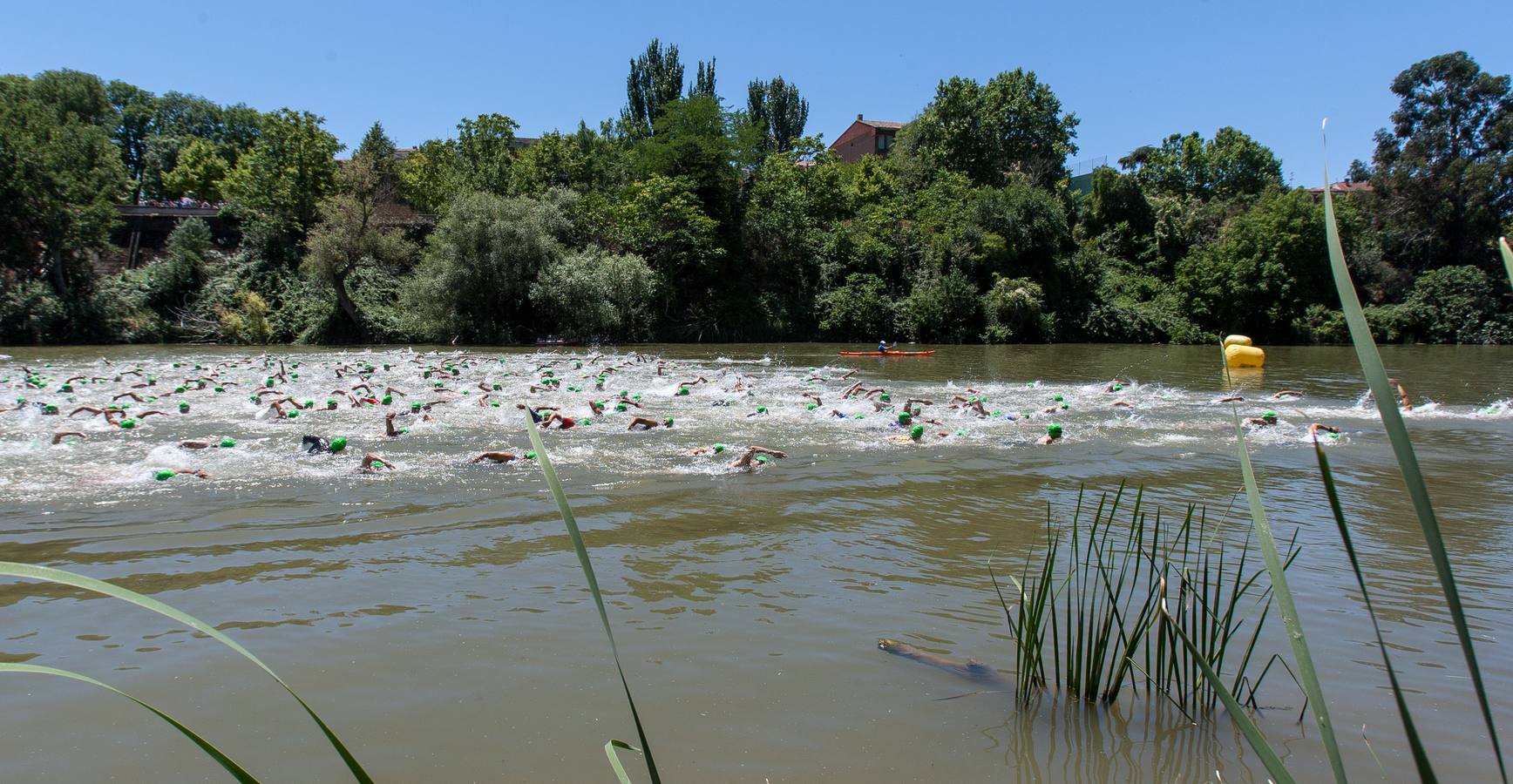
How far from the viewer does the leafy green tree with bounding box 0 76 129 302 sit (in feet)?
95.5

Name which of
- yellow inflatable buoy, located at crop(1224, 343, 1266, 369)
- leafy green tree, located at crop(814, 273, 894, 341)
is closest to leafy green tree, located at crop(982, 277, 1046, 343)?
leafy green tree, located at crop(814, 273, 894, 341)

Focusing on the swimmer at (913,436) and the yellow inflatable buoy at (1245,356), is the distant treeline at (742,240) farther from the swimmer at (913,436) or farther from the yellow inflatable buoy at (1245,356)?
the swimmer at (913,436)

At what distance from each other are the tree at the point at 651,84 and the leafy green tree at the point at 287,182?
21.1m

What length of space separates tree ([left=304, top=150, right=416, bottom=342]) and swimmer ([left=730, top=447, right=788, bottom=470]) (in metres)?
26.1

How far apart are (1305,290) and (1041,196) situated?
11305mm

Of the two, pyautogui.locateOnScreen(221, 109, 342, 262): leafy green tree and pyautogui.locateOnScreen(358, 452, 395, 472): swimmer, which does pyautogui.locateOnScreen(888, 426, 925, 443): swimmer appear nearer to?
pyautogui.locateOnScreen(358, 452, 395, 472): swimmer

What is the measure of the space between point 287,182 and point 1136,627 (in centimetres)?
3881

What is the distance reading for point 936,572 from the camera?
5965 mm

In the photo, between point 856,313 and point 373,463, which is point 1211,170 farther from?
point 373,463

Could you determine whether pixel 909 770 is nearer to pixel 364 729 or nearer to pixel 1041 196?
pixel 364 729

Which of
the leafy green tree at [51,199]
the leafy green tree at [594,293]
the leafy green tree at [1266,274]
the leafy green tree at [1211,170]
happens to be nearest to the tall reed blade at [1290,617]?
the leafy green tree at [594,293]

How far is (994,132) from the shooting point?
45.2 meters

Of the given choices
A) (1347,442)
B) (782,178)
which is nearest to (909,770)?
(1347,442)

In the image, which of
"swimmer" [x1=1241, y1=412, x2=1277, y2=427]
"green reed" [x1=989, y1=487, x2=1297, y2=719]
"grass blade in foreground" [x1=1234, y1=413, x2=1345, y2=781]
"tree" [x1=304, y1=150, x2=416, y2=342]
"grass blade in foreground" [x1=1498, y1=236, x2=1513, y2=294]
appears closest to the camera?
"grass blade in foreground" [x1=1498, y1=236, x2=1513, y2=294]
